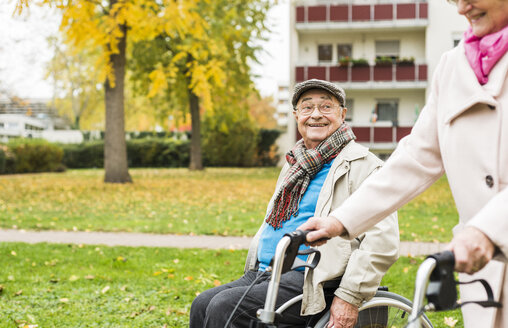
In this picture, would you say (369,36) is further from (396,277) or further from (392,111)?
(396,277)

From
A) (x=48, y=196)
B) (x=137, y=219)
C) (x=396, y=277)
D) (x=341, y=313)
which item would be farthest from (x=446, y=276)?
(x=48, y=196)

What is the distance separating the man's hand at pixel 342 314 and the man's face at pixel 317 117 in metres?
1.01

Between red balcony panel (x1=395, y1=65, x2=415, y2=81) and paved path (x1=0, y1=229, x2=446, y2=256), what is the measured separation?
20.6 m

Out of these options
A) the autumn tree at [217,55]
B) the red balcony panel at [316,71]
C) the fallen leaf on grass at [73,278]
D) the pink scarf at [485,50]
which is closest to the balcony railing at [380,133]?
the red balcony panel at [316,71]

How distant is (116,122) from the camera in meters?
16.4

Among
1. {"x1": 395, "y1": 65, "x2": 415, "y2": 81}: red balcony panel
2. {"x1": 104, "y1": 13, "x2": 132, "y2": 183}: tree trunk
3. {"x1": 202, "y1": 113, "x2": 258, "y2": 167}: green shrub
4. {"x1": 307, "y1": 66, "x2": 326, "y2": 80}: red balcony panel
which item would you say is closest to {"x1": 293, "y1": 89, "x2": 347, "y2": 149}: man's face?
{"x1": 104, "y1": 13, "x2": 132, "y2": 183}: tree trunk

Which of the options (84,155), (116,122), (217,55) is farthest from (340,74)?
(84,155)

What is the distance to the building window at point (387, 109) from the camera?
93.1 ft

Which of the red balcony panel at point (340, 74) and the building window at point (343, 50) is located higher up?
the building window at point (343, 50)

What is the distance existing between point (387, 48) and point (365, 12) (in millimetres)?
2207

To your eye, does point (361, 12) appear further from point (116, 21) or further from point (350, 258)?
point (350, 258)

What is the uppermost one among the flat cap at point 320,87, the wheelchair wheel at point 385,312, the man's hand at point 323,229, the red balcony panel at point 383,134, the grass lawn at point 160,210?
the red balcony panel at point 383,134

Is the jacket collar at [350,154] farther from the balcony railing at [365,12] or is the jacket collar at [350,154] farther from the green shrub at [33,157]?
the green shrub at [33,157]

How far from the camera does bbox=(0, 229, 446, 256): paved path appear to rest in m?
7.61
